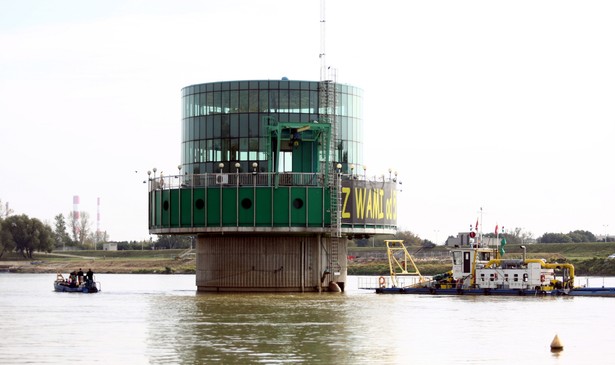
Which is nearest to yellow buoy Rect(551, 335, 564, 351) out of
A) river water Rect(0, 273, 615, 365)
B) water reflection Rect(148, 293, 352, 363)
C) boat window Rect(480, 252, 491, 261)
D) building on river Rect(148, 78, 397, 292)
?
river water Rect(0, 273, 615, 365)

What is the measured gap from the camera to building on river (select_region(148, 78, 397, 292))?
96062 mm

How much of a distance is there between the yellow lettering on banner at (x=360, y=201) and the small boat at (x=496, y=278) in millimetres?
5265

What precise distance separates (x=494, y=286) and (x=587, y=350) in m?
45.1

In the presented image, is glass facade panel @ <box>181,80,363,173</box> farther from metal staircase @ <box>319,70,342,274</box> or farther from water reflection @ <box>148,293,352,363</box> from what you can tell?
water reflection @ <box>148,293,352,363</box>

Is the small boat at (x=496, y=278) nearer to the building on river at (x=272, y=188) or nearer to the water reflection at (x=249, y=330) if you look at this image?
the building on river at (x=272, y=188)

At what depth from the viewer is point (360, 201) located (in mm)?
98875

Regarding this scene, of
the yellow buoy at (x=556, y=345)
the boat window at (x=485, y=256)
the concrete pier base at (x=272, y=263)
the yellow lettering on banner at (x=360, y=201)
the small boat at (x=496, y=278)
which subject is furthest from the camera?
the boat window at (x=485, y=256)

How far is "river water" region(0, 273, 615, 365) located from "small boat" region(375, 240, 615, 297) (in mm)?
3957

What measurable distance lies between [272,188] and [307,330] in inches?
1469

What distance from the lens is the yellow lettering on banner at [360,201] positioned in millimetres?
98562

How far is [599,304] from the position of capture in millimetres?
82688

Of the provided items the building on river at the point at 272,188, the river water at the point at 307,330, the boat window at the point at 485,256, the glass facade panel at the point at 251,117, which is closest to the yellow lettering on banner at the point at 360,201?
the building on river at the point at 272,188

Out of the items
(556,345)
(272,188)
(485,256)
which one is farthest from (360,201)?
(556,345)

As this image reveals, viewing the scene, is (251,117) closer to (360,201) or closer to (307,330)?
(360,201)
